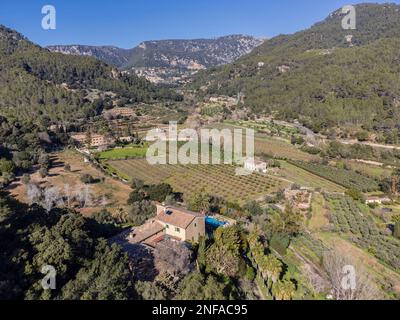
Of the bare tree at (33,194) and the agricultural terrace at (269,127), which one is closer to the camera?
the bare tree at (33,194)

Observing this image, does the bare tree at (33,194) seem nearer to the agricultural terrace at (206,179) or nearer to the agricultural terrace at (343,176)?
the agricultural terrace at (206,179)

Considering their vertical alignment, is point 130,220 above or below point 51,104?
below

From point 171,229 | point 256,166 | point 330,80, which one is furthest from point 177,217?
point 330,80

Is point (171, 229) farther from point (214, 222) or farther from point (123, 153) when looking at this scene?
point (123, 153)

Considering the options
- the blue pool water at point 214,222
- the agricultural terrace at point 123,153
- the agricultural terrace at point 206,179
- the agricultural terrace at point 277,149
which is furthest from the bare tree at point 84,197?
the agricultural terrace at point 277,149
